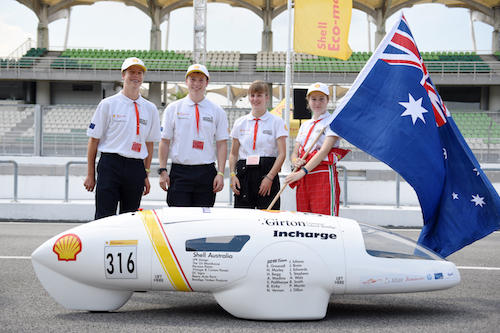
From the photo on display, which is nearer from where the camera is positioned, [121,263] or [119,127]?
[121,263]

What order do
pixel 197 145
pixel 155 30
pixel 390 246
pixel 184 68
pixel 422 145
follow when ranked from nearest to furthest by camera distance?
pixel 390 246 < pixel 422 145 < pixel 197 145 < pixel 184 68 < pixel 155 30

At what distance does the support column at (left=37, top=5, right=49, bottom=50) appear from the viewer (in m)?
39.2

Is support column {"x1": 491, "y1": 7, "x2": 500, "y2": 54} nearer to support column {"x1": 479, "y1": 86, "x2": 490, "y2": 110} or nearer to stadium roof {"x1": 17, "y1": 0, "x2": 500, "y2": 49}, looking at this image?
stadium roof {"x1": 17, "y1": 0, "x2": 500, "y2": 49}

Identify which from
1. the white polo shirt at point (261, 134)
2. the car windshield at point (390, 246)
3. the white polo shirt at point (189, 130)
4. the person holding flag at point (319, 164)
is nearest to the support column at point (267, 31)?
the white polo shirt at point (261, 134)

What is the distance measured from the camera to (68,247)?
11.7 feet

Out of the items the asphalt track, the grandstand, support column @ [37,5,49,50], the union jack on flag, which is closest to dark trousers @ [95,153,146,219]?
the asphalt track

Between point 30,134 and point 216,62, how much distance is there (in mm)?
24683

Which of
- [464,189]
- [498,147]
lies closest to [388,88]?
[464,189]

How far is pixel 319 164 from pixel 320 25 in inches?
361

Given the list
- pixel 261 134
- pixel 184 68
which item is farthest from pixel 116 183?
pixel 184 68

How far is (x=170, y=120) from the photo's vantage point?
469cm

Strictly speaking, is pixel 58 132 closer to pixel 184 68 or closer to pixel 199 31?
pixel 199 31

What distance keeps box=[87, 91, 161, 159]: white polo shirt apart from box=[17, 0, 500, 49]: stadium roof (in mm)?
36300

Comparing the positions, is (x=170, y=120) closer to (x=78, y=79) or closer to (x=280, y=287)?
(x=280, y=287)
